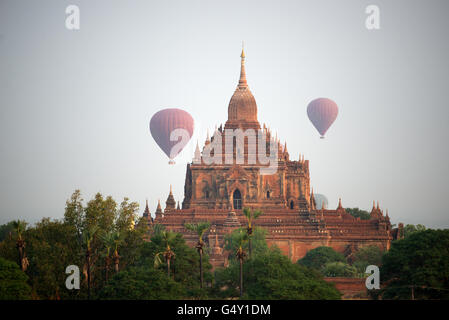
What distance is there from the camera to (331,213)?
117m

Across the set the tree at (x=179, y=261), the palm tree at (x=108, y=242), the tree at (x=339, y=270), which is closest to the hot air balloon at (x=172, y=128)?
the tree at (x=339, y=270)

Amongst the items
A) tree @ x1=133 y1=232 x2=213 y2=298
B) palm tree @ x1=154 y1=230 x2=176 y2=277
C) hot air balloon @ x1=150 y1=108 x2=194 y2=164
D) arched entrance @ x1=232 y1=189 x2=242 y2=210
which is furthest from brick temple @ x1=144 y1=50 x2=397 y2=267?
palm tree @ x1=154 y1=230 x2=176 y2=277

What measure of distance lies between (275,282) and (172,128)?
192 ft

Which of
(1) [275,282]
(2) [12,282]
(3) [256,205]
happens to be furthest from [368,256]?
(2) [12,282]

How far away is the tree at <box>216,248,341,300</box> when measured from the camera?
7288cm

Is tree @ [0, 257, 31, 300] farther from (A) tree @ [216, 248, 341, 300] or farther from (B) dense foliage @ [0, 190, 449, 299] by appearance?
(A) tree @ [216, 248, 341, 300]

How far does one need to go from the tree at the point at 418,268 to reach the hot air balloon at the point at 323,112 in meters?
56.6

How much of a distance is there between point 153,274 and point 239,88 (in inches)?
2334

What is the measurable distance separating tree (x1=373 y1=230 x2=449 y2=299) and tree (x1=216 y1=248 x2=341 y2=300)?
4442 mm
